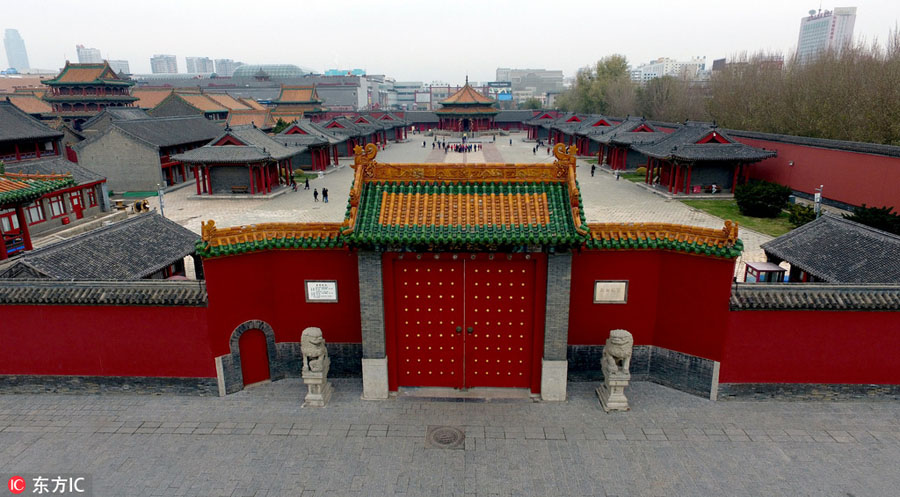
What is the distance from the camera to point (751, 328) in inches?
419

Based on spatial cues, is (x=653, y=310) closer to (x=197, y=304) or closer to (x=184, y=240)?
(x=197, y=304)

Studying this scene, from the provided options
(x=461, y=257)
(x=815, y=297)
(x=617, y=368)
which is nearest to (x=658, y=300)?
(x=617, y=368)

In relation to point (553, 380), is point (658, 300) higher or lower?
higher

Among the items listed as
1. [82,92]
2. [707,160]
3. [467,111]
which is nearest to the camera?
[707,160]

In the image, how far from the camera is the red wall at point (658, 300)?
34.9 feet

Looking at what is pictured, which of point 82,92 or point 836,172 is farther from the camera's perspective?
point 82,92

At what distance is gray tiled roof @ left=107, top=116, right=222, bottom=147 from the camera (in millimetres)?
40000

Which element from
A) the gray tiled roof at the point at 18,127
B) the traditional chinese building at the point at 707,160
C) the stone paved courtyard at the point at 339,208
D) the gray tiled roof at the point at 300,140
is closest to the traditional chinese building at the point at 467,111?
the stone paved courtyard at the point at 339,208

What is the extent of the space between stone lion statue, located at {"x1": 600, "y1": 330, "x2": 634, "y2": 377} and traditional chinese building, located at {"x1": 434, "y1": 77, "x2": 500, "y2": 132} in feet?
271

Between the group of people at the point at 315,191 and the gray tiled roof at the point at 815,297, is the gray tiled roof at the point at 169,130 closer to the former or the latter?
the group of people at the point at 315,191

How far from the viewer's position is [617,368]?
10.8m

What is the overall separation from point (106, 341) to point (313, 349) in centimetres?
482

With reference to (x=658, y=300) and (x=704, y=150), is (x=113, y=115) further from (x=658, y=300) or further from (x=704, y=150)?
(x=658, y=300)

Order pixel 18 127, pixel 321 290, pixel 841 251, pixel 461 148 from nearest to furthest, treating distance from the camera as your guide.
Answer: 1. pixel 321 290
2. pixel 841 251
3. pixel 18 127
4. pixel 461 148
